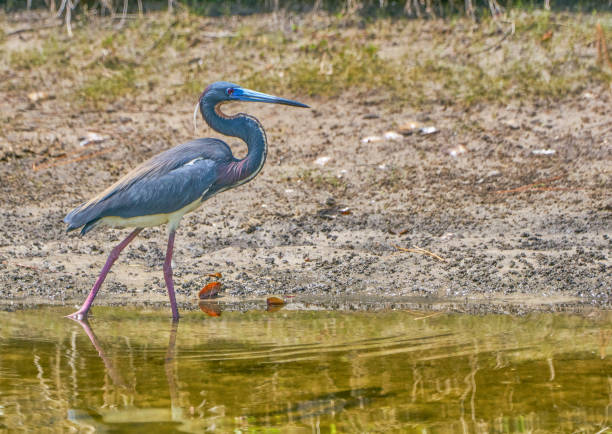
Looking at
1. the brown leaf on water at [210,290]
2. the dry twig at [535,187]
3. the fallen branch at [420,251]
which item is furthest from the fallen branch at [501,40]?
the brown leaf on water at [210,290]

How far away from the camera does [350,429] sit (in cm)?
373

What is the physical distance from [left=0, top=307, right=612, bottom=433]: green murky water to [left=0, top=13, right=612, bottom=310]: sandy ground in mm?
760

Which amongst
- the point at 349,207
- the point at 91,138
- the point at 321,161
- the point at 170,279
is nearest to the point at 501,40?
the point at 321,161

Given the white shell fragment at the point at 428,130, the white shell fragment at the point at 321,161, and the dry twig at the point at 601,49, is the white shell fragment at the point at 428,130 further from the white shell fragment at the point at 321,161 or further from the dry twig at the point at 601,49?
the dry twig at the point at 601,49

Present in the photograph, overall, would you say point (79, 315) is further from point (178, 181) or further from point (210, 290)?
point (178, 181)

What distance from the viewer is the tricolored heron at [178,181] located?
607 cm

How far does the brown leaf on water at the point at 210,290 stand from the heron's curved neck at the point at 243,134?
0.71 meters

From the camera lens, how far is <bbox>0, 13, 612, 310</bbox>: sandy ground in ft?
21.3

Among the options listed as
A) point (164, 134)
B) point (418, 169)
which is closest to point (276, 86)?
point (164, 134)

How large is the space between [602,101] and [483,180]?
1.83 m

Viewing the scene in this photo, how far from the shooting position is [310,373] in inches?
176

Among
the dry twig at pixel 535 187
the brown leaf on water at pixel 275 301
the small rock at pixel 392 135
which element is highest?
the small rock at pixel 392 135

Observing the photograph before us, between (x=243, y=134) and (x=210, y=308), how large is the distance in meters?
1.21

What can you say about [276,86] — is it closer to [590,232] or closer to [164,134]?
[164,134]
